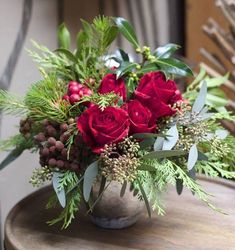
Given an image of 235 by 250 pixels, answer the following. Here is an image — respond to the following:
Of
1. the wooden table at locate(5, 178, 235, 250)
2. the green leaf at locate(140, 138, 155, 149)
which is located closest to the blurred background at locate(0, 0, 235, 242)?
the wooden table at locate(5, 178, 235, 250)

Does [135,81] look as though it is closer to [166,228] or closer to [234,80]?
[166,228]

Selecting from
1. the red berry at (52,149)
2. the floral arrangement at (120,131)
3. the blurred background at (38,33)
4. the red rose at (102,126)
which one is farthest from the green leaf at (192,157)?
the blurred background at (38,33)

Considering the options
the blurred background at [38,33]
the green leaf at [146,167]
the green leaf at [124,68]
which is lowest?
the green leaf at [146,167]

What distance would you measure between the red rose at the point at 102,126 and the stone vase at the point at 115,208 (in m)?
0.10

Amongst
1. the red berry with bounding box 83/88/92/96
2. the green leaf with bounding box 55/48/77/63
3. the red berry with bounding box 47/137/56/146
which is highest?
the green leaf with bounding box 55/48/77/63

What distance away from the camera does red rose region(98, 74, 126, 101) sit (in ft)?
2.37

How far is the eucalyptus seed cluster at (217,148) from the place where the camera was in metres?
0.73

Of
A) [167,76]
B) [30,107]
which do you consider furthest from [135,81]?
[30,107]

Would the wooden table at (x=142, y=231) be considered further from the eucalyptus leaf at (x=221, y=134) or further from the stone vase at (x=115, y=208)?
the eucalyptus leaf at (x=221, y=134)

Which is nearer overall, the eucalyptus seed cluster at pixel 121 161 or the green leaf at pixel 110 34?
the eucalyptus seed cluster at pixel 121 161

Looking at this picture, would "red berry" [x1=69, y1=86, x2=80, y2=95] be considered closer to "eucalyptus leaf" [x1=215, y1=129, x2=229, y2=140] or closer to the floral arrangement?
the floral arrangement

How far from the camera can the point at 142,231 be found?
0.79 metres

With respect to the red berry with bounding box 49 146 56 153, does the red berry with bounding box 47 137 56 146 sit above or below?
above

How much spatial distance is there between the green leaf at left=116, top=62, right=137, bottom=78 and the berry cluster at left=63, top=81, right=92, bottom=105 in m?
0.06
